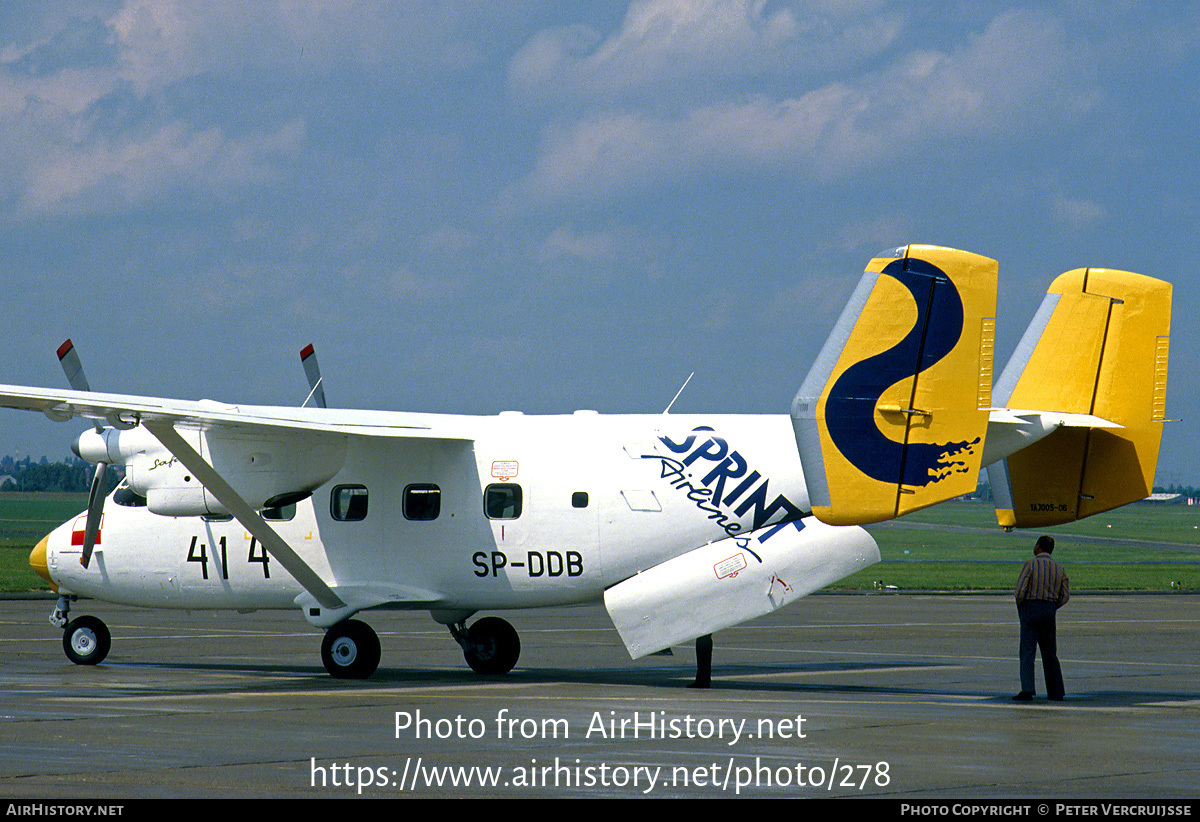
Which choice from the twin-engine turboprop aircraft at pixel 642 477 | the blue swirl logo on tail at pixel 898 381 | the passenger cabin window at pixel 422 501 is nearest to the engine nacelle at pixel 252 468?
the twin-engine turboprop aircraft at pixel 642 477

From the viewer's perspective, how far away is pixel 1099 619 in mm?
32844

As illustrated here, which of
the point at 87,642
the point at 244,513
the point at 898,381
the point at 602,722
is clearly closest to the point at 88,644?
the point at 87,642

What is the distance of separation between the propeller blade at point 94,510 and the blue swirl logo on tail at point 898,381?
1150cm

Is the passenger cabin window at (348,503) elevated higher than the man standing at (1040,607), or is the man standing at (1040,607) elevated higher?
the passenger cabin window at (348,503)

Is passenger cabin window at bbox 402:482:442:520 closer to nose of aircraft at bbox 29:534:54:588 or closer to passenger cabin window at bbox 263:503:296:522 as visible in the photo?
passenger cabin window at bbox 263:503:296:522

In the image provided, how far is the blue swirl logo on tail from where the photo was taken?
50.5 feet

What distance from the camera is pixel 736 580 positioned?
18188mm

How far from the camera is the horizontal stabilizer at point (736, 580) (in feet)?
59.6

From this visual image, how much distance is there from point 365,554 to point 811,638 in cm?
1105

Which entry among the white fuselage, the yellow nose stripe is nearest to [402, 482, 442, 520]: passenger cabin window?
the white fuselage

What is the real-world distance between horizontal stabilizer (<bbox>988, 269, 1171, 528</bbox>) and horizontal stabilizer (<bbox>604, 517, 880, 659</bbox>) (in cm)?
211

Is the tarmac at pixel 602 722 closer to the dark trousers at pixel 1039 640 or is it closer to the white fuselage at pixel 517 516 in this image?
the dark trousers at pixel 1039 640

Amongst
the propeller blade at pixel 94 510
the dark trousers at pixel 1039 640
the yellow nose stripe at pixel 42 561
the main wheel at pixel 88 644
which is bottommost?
the main wheel at pixel 88 644
